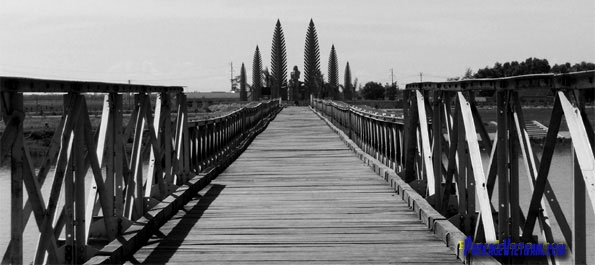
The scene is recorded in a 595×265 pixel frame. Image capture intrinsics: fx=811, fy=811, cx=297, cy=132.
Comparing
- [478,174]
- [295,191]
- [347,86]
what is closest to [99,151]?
[478,174]

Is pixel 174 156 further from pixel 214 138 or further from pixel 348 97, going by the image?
pixel 348 97

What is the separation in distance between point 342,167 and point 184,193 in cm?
559

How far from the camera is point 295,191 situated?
1085 centimetres

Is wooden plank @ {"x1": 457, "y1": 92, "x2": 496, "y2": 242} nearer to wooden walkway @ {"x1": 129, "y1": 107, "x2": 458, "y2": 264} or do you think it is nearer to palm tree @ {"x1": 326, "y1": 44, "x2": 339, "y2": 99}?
wooden walkway @ {"x1": 129, "y1": 107, "x2": 458, "y2": 264}

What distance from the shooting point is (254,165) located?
15.2 metres

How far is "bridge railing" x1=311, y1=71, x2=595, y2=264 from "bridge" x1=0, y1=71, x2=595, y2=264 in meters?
0.01

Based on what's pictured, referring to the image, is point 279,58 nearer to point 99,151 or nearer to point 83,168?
point 99,151

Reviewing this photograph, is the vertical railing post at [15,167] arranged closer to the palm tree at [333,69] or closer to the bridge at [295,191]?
the bridge at [295,191]

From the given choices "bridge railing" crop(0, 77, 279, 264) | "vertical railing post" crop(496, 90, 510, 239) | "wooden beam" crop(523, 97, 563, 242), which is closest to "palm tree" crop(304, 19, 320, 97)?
"bridge railing" crop(0, 77, 279, 264)

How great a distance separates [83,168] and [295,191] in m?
5.64

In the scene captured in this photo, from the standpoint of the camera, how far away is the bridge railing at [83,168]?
14.2 feet

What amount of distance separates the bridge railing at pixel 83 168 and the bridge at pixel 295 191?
0.01 m

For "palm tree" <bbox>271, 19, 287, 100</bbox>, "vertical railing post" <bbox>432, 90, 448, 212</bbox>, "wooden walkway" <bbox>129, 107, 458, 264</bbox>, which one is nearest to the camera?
"wooden walkway" <bbox>129, 107, 458, 264</bbox>

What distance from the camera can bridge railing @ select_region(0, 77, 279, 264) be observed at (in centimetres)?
434
